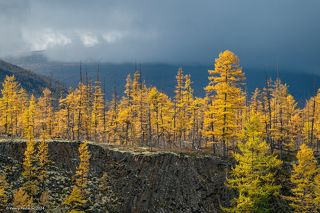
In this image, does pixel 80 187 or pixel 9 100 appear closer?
pixel 80 187

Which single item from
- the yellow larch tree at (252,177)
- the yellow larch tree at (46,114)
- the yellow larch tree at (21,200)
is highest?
the yellow larch tree at (46,114)

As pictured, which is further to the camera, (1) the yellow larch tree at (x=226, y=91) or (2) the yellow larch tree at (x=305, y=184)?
(1) the yellow larch tree at (x=226, y=91)

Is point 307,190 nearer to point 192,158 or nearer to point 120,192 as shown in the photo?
point 192,158

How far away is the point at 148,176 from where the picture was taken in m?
52.9

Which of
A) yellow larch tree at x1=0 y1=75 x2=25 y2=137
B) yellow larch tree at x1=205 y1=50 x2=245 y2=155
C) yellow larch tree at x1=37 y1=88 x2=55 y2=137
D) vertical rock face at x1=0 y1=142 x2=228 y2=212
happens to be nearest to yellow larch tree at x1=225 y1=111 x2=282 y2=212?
yellow larch tree at x1=205 y1=50 x2=245 y2=155

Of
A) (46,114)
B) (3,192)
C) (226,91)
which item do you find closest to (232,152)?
(226,91)

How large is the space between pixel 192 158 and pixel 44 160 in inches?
772

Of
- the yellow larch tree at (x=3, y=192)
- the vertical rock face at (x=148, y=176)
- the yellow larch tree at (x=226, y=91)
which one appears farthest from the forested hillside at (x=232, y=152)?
the vertical rock face at (x=148, y=176)

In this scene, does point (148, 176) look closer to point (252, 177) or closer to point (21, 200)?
point (252, 177)

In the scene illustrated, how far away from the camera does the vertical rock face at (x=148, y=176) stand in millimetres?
51438

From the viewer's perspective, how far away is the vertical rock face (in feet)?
169

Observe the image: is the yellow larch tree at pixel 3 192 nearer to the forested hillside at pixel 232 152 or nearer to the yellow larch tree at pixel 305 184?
the forested hillside at pixel 232 152

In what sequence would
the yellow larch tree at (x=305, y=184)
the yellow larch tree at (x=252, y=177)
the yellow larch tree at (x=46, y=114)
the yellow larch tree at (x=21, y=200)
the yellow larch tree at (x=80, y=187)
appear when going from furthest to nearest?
the yellow larch tree at (x=46, y=114) < the yellow larch tree at (x=80, y=187) < the yellow larch tree at (x=305, y=184) < the yellow larch tree at (x=21, y=200) < the yellow larch tree at (x=252, y=177)

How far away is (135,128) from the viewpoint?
84500mm
